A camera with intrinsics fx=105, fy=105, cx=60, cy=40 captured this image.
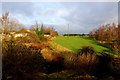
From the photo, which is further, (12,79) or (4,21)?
(4,21)

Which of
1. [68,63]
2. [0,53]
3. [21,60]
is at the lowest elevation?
[68,63]

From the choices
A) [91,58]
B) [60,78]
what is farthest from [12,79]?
[91,58]

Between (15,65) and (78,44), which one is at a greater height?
(78,44)

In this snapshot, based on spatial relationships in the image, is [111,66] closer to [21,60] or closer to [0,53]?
[21,60]

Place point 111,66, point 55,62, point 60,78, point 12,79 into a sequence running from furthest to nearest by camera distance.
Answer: point 55,62, point 111,66, point 60,78, point 12,79

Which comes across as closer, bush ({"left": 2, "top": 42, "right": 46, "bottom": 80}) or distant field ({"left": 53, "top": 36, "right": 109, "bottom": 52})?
bush ({"left": 2, "top": 42, "right": 46, "bottom": 80})

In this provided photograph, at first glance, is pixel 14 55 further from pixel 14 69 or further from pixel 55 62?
pixel 55 62

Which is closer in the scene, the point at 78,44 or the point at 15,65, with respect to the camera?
the point at 15,65

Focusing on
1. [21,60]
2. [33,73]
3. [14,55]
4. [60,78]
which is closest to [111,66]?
[60,78]

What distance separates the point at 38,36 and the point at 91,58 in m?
9.38

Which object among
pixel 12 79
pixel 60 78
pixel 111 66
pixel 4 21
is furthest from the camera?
pixel 4 21

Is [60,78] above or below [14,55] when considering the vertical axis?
below

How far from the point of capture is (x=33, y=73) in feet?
16.2

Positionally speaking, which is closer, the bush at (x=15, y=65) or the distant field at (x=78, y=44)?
the bush at (x=15, y=65)
